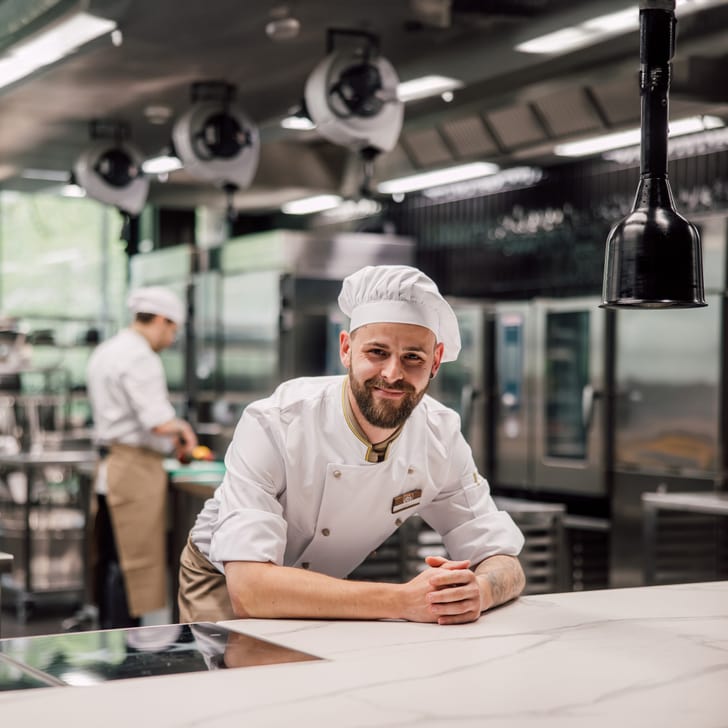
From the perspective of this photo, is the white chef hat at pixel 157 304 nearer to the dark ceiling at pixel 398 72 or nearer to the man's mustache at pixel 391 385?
the dark ceiling at pixel 398 72

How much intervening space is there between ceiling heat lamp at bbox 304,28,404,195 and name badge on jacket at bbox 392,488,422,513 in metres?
2.00

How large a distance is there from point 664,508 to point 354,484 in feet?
8.58

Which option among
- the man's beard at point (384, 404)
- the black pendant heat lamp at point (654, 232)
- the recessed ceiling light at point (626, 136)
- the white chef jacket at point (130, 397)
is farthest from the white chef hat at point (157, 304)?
the black pendant heat lamp at point (654, 232)

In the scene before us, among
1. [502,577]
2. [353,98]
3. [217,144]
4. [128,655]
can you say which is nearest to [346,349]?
[502,577]

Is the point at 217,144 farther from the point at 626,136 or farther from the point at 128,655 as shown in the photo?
the point at 128,655

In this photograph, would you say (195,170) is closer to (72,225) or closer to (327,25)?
(327,25)

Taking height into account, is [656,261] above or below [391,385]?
above

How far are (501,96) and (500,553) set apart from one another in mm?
3196

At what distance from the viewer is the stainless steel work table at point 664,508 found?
4.13 meters

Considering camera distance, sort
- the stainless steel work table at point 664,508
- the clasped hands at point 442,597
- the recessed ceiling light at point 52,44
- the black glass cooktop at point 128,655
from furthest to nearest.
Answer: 1. the stainless steel work table at point 664,508
2. the recessed ceiling light at point 52,44
3. the clasped hands at point 442,597
4. the black glass cooktop at point 128,655

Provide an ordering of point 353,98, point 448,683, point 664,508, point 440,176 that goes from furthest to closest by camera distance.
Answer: point 440,176
point 664,508
point 353,98
point 448,683

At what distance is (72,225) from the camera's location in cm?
917

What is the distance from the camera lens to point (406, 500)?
2.17 m

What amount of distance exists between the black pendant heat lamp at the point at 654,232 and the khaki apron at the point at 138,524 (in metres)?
3.13
